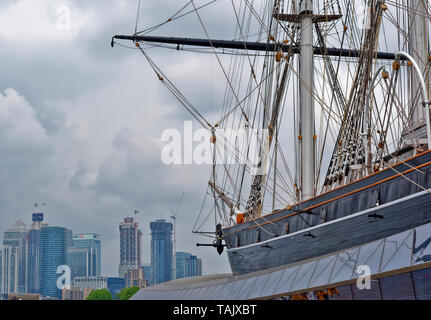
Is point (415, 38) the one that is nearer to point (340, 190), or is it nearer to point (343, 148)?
point (343, 148)

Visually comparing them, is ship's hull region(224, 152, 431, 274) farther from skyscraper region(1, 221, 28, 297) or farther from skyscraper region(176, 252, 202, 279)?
skyscraper region(1, 221, 28, 297)

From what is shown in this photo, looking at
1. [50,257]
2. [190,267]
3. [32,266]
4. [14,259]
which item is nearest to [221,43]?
[190,267]

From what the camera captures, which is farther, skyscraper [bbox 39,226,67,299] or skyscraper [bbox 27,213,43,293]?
skyscraper [bbox 39,226,67,299]

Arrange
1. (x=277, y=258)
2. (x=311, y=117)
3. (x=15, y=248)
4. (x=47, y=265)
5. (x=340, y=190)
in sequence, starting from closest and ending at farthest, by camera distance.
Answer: (x=340, y=190), (x=277, y=258), (x=311, y=117), (x=15, y=248), (x=47, y=265)

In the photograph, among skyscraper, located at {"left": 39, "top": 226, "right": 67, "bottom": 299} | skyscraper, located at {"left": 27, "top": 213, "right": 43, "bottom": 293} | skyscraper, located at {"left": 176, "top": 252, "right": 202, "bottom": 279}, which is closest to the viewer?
skyscraper, located at {"left": 176, "top": 252, "right": 202, "bottom": 279}

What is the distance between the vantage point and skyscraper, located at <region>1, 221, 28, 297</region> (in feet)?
516

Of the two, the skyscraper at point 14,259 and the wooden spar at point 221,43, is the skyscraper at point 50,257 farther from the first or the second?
the wooden spar at point 221,43

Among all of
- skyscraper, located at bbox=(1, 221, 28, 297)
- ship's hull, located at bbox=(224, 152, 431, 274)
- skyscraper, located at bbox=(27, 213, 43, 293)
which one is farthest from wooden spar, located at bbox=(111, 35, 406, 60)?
skyscraper, located at bbox=(27, 213, 43, 293)

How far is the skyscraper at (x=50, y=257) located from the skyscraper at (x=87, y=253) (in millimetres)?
3063

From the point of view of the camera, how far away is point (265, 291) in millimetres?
17594

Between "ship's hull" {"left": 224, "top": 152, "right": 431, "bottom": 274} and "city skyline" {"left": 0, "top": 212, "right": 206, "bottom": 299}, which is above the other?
"city skyline" {"left": 0, "top": 212, "right": 206, "bottom": 299}

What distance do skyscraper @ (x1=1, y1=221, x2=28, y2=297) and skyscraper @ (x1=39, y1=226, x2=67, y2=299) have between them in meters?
5.79
